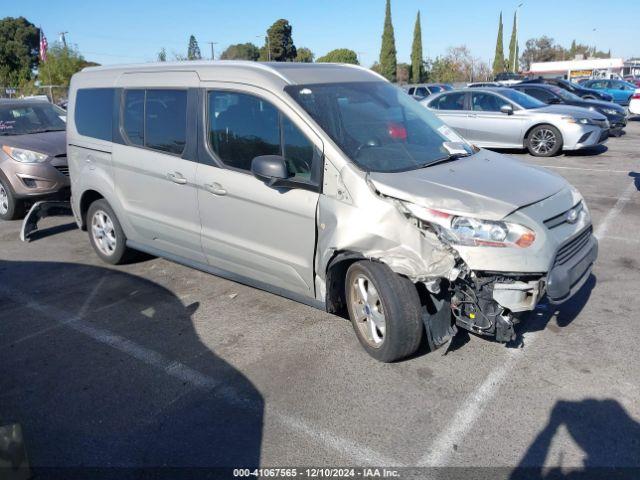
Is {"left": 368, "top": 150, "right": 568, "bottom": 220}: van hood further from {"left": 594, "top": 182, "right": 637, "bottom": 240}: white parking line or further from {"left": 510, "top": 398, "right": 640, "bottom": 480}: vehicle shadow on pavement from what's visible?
{"left": 594, "top": 182, "right": 637, "bottom": 240}: white parking line

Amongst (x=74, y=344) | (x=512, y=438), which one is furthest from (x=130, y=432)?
(x=512, y=438)

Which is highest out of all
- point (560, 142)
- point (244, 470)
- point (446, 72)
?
point (446, 72)

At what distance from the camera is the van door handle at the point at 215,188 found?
4395 millimetres

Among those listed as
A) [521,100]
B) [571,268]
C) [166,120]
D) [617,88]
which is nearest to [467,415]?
[571,268]

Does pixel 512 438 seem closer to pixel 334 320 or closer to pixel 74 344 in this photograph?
pixel 334 320

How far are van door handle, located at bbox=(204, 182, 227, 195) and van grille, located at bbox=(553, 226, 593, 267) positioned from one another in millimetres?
2484

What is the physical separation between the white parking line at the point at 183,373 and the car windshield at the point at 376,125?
173cm

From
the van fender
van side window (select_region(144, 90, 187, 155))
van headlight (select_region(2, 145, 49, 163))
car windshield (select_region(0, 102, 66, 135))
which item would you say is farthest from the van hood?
car windshield (select_region(0, 102, 66, 135))

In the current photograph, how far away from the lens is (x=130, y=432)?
3.19m

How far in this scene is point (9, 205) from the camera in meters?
8.04

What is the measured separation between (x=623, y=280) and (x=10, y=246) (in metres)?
7.02

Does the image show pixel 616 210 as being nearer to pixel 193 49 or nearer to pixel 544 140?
pixel 544 140

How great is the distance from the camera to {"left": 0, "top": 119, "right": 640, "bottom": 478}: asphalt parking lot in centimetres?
298

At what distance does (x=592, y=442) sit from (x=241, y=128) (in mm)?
3169
